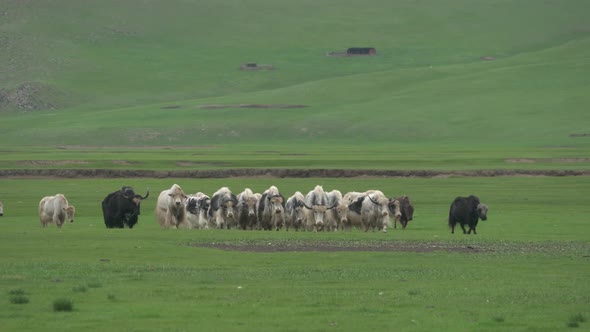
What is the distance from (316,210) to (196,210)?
146 inches

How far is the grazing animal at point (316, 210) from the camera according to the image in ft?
109

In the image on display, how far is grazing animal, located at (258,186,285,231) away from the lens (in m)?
33.9

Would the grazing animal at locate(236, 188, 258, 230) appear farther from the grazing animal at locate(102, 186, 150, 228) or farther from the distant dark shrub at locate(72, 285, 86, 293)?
the distant dark shrub at locate(72, 285, 86, 293)

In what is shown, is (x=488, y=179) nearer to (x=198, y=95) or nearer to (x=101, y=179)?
(x=101, y=179)

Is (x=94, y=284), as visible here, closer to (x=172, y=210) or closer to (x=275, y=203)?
(x=172, y=210)

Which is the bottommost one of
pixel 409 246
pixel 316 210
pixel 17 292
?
pixel 17 292

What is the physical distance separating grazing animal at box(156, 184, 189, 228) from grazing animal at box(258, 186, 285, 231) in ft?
7.07

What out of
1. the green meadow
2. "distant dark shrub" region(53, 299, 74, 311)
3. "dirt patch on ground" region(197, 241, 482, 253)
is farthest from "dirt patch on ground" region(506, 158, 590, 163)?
"distant dark shrub" region(53, 299, 74, 311)

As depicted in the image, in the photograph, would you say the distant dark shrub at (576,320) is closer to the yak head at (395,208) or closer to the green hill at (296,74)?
the yak head at (395,208)

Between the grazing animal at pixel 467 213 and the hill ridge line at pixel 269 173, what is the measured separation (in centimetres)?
2201

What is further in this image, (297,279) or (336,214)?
(336,214)

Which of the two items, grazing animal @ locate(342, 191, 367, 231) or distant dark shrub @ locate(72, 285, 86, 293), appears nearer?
distant dark shrub @ locate(72, 285, 86, 293)

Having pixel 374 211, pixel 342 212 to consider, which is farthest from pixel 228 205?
pixel 374 211

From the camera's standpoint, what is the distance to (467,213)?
1224 inches
